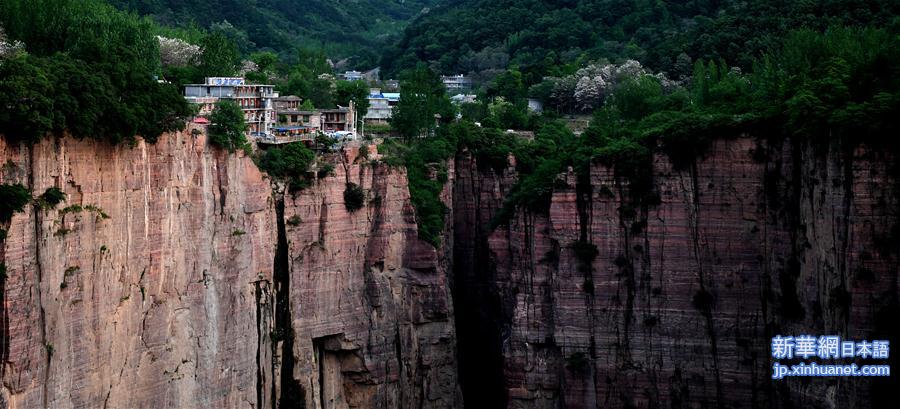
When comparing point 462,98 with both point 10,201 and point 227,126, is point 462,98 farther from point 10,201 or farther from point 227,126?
point 10,201

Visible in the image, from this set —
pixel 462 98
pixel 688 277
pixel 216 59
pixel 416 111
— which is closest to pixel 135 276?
pixel 216 59

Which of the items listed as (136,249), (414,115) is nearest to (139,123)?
(136,249)

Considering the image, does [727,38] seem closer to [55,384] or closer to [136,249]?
[136,249]

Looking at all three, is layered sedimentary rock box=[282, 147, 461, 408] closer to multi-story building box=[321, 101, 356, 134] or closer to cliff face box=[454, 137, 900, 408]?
cliff face box=[454, 137, 900, 408]

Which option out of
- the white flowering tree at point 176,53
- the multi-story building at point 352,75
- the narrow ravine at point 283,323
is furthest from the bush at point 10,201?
the multi-story building at point 352,75

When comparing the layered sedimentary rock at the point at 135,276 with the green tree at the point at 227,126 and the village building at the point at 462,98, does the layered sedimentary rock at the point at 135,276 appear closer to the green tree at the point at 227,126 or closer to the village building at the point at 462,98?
the green tree at the point at 227,126
